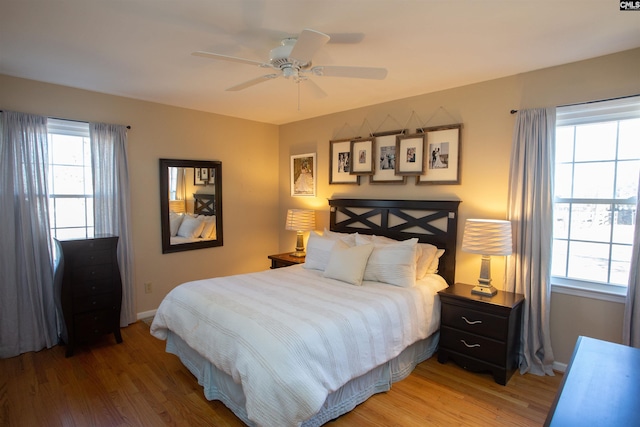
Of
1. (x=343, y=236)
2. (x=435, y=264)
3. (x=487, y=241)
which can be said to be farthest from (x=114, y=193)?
(x=487, y=241)

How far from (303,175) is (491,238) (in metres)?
2.69

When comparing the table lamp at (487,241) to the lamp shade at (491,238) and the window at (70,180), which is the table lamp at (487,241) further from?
the window at (70,180)

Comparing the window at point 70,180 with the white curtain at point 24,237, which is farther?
the window at point 70,180

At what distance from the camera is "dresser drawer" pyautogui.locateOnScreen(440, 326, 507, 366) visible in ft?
8.52

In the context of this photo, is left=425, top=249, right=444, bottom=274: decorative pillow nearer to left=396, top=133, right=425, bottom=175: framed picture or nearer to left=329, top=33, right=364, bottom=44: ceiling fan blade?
left=396, top=133, right=425, bottom=175: framed picture

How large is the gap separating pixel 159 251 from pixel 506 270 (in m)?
3.68

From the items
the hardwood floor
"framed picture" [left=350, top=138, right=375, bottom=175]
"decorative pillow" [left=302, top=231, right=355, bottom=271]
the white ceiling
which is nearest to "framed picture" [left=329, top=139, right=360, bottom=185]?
"framed picture" [left=350, top=138, right=375, bottom=175]

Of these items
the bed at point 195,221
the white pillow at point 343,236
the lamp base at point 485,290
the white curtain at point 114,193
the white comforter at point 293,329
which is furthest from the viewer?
the bed at point 195,221

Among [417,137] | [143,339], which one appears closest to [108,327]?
[143,339]

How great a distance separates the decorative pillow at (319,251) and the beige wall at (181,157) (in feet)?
4.96

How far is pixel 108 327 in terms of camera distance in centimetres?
320

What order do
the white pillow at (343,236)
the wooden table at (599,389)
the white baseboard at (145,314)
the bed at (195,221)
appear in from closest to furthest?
the wooden table at (599,389) → the white pillow at (343,236) → the white baseboard at (145,314) → the bed at (195,221)

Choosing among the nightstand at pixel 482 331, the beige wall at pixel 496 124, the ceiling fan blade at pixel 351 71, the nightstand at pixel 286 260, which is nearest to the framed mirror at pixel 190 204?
the nightstand at pixel 286 260

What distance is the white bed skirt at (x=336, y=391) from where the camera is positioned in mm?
2158
